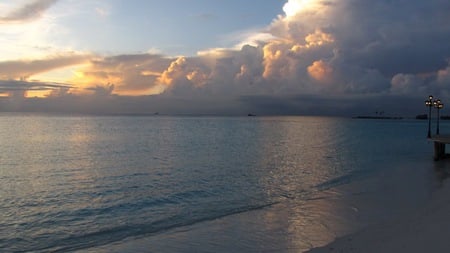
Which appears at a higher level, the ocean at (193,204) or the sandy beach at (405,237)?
the sandy beach at (405,237)

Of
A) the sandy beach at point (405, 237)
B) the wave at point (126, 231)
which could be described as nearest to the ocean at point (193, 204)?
the wave at point (126, 231)

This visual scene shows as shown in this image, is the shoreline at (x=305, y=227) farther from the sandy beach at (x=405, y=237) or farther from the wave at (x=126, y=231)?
the wave at (x=126, y=231)

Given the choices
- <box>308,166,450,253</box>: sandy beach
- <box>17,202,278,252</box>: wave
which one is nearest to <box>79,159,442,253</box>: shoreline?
<box>308,166,450,253</box>: sandy beach

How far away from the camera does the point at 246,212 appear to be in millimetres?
16016

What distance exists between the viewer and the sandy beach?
8.99m

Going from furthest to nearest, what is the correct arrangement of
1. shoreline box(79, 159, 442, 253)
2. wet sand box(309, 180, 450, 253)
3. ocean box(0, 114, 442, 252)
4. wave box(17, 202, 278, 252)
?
ocean box(0, 114, 442, 252), wave box(17, 202, 278, 252), shoreline box(79, 159, 442, 253), wet sand box(309, 180, 450, 253)

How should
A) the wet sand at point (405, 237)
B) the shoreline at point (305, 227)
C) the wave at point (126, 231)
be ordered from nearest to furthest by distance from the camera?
the wet sand at point (405, 237) → the shoreline at point (305, 227) → the wave at point (126, 231)

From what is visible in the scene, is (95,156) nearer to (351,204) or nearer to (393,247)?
(351,204)

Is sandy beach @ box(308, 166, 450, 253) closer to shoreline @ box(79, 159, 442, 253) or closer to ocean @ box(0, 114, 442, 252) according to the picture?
shoreline @ box(79, 159, 442, 253)

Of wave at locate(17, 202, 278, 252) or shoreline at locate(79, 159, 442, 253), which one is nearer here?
shoreline at locate(79, 159, 442, 253)

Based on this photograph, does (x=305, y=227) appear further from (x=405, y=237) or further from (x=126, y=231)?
(x=126, y=231)

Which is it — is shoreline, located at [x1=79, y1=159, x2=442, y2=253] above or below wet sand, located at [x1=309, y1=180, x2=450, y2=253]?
below

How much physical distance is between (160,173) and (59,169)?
8038mm

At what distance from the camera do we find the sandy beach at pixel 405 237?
899 cm
